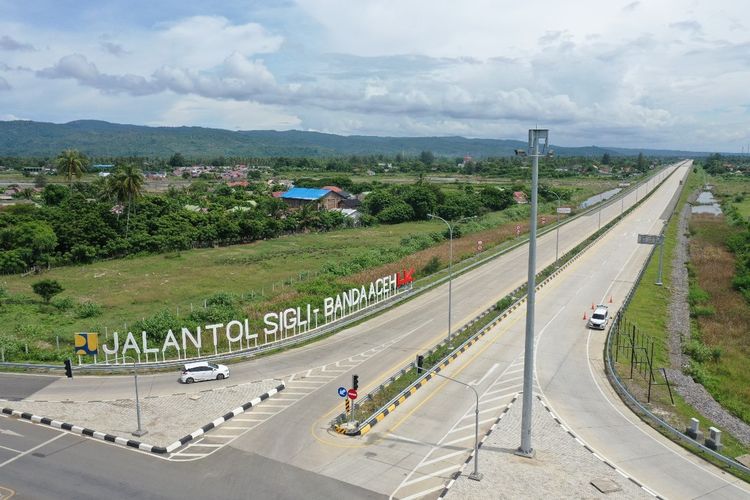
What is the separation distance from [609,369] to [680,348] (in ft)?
35.1

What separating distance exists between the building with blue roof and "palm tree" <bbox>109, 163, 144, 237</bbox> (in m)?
49.2

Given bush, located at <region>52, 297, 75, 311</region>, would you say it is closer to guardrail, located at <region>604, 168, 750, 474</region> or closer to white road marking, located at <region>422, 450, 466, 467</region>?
white road marking, located at <region>422, 450, 466, 467</region>

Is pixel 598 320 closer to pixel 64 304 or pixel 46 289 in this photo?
pixel 64 304

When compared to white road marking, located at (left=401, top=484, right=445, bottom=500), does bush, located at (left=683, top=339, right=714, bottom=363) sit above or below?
below

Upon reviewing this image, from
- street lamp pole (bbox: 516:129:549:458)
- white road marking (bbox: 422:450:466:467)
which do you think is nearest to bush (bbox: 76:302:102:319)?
white road marking (bbox: 422:450:466:467)

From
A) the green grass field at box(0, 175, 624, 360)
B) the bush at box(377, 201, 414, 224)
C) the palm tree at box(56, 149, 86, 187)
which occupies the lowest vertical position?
the green grass field at box(0, 175, 624, 360)

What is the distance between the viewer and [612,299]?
5491 centimetres

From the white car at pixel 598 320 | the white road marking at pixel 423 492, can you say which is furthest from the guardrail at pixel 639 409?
the white road marking at pixel 423 492

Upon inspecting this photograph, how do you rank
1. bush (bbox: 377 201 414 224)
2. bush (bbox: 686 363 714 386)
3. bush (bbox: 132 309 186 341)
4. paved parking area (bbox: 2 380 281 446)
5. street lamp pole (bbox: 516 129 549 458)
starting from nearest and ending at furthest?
1. street lamp pole (bbox: 516 129 549 458)
2. paved parking area (bbox: 2 380 281 446)
3. bush (bbox: 686 363 714 386)
4. bush (bbox: 132 309 186 341)
5. bush (bbox: 377 201 414 224)

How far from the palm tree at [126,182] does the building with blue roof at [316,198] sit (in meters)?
49.2

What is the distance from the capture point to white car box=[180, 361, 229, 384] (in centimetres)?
3319

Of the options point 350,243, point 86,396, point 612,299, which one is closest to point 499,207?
point 350,243

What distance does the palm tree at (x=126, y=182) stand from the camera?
3280 inches

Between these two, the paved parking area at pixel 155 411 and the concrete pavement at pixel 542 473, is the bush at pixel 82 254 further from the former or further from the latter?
the concrete pavement at pixel 542 473
